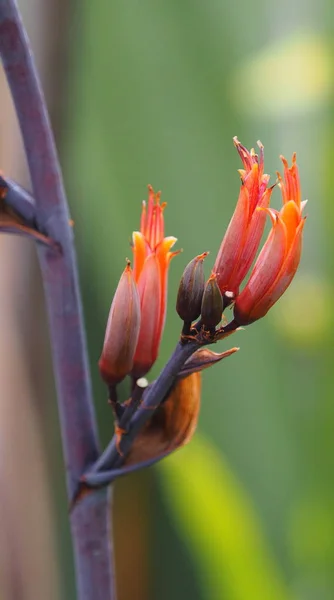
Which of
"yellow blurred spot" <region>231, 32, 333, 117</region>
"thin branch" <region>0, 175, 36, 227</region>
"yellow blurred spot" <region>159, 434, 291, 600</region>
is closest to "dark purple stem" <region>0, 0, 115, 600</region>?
"thin branch" <region>0, 175, 36, 227</region>

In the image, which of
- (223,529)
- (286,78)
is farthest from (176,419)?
(286,78)

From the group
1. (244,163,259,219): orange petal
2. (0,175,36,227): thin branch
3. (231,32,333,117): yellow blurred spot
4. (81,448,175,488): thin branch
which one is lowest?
(81,448,175,488): thin branch

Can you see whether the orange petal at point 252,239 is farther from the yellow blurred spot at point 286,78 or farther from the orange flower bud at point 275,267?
the yellow blurred spot at point 286,78

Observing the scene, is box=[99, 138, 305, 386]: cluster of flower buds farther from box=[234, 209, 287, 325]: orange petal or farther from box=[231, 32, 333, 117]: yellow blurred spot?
box=[231, 32, 333, 117]: yellow blurred spot

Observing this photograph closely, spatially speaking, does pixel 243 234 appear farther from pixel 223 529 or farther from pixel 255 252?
pixel 223 529

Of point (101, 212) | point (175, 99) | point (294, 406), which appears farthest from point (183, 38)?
point (294, 406)

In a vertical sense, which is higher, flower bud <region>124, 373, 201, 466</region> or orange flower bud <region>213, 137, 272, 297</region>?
orange flower bud <region>213, 137, 272, 297</region>
